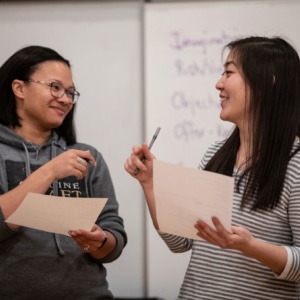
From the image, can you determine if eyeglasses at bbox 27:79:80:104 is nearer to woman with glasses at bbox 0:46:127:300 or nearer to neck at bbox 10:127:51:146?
woman with glasses at bbox 0:46:127:300

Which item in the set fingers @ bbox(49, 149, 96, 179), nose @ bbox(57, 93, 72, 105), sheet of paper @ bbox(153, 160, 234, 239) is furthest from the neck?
sheet of paper @ bbox(153, 160, 234, 239)

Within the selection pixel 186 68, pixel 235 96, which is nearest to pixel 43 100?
pixel 235 96

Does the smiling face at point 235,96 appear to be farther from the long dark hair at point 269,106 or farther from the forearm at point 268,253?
the forearm at point 268,253

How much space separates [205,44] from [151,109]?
1.17 feet

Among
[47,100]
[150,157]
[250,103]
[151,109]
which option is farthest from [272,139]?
[151,109]

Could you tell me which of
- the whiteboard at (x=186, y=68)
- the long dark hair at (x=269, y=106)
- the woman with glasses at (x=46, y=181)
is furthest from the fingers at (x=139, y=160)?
the whiteboard at (x=186, y=68)

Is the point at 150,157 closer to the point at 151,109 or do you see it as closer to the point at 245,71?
the point at 245,71

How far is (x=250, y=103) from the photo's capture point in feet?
4.33

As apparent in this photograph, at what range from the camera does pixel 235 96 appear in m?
1.33

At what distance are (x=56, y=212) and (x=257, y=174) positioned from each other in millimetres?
Result: 497

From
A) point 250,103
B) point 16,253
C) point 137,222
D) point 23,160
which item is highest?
point 250,103

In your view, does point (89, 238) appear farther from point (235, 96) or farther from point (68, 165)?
point (235, 96)

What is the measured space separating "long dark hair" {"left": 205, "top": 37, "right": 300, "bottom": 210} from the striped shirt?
0.13 feet

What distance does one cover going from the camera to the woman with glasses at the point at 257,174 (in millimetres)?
1214
